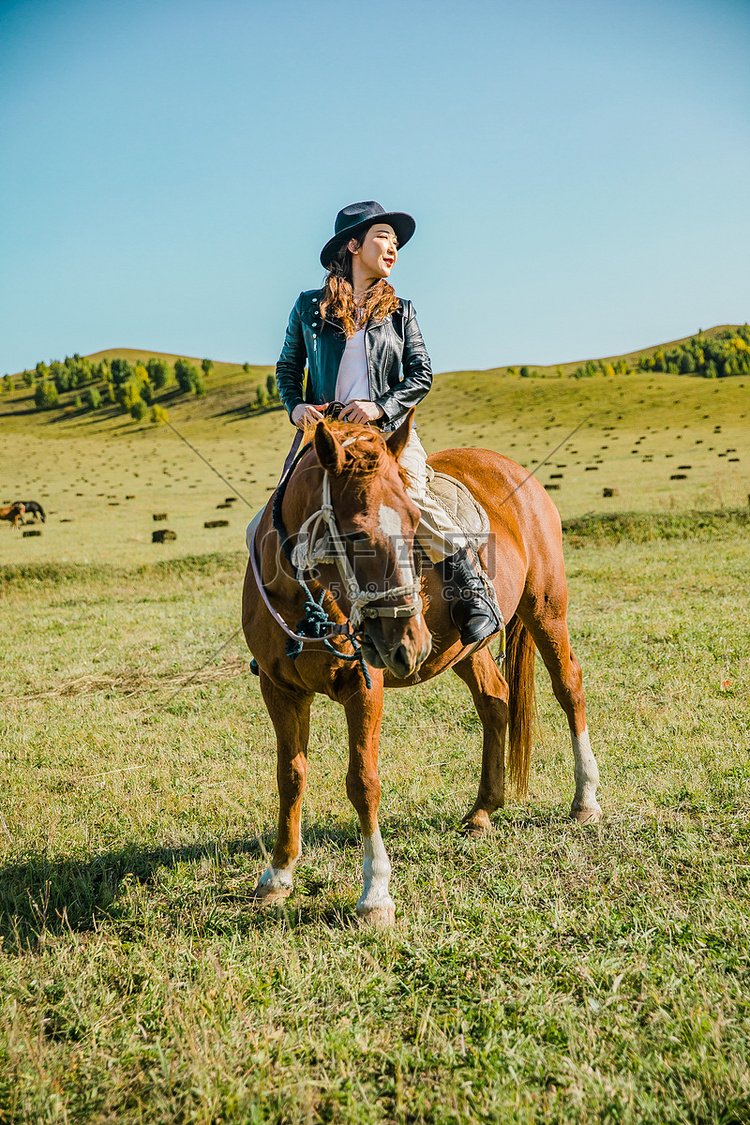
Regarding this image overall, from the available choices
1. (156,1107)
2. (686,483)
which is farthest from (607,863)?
(686,483)

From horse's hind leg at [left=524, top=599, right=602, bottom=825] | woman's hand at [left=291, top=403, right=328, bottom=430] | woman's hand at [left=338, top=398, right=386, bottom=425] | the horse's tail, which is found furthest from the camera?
the horse's tail

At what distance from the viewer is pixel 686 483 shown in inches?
1120

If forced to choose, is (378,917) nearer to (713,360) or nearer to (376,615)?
(376,615)

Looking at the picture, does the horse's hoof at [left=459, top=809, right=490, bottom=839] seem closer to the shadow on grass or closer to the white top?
the shadow on grass

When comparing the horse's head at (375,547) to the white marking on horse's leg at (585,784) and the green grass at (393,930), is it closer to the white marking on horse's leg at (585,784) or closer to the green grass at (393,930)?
the green grass at (393,930)

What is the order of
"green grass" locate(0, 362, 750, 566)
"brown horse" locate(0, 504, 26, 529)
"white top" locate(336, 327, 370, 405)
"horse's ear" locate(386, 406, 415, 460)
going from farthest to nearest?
"brown horse" locate(0, 504, 26, 529) → "green grass" locate(0, 362, 750, 566) → "white top" locate(336, 327, 370, 405) → "horse's ear" locate(386, 406, 415, 460)

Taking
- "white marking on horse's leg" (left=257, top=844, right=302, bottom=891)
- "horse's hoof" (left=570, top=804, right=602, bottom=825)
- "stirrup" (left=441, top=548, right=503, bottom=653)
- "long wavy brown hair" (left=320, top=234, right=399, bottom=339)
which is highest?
"long wavy brown hair" (left=320, top=234, right=399, bottom=339)

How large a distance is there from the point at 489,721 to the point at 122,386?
14350cm

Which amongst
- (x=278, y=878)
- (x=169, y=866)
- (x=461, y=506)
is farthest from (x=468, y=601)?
(x=169, y=866)

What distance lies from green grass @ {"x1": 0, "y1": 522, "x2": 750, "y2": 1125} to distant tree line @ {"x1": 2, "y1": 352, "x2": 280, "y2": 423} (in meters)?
108

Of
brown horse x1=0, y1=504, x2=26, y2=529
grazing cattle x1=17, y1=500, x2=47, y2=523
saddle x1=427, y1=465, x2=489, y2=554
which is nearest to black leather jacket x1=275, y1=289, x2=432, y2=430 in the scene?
saddle x1=427, y1=465, x2=489, y2=554

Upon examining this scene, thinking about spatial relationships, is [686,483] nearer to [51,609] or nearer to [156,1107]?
[51,609]

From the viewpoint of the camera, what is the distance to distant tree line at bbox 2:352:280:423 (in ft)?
391

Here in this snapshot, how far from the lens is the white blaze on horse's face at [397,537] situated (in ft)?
9.55
